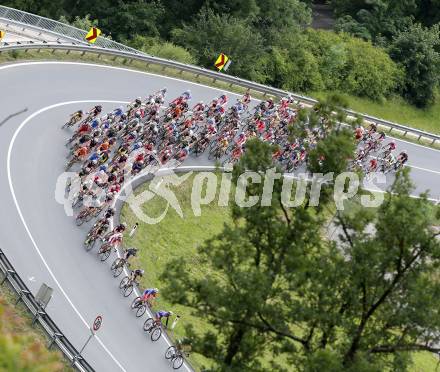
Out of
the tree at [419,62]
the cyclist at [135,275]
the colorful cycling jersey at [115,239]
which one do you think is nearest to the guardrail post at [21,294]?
the cyclist at [135,275]

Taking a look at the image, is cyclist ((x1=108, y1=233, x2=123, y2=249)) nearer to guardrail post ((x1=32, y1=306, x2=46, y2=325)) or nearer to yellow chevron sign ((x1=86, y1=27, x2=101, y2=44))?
guardrail post ((x1=32, y1=306, x2=46, y2=325))

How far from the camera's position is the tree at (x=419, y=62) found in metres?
62.6

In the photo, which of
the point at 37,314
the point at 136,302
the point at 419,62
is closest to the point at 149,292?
the point at 136,302

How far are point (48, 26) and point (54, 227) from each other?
1957 cm

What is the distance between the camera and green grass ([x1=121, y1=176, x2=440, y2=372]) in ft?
95.6

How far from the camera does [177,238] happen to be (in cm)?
Result: 3259

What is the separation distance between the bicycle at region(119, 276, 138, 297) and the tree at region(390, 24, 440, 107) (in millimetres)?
40446

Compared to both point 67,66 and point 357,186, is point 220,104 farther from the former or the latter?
point 357,186

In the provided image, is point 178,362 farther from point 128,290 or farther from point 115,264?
point 115,264

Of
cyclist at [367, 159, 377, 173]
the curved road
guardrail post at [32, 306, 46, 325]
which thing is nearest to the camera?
guardrail post at [32, 306, 46, 325]

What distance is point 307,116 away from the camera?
17969mm

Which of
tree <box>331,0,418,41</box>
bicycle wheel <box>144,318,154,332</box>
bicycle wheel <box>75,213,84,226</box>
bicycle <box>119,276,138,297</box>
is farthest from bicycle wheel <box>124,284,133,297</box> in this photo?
tree <box>331,0,418,41</box>

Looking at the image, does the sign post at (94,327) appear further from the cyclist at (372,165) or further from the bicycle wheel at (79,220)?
the cyclist at (372,165)

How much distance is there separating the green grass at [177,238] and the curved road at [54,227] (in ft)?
7.81
